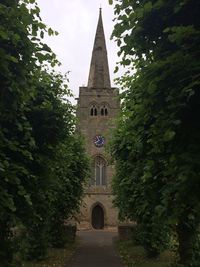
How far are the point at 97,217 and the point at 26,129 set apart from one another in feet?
158

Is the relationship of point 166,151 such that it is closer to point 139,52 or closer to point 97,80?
point 139,52

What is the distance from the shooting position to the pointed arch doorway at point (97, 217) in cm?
5619

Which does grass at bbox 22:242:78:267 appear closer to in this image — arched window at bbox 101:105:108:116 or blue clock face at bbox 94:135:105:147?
blue clock face at bbox 94:135:105:147

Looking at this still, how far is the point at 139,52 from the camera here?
26.8ft

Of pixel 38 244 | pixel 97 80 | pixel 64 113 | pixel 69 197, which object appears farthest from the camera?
pixel 97 80

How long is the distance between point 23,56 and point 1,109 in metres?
1.10

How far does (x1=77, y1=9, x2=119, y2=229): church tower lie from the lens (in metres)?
55.5

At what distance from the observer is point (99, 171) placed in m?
57.8

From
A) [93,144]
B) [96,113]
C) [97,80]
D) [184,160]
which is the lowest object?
[184,160]

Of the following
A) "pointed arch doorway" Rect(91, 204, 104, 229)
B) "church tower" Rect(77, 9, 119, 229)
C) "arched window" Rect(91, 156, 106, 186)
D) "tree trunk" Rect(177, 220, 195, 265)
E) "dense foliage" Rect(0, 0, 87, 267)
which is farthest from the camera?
"arched window" Rect(91, 156, 106, 186)

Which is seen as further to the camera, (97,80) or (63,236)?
(97,80)

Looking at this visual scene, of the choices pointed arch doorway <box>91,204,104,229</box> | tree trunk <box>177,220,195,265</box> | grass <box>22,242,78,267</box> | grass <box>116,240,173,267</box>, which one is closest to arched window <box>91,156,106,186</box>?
pointed arch doorway <box>91,204,104,229</box>

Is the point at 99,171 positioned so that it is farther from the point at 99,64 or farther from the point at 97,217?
the point at 99,64

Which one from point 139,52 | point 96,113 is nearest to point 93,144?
point 96,113
